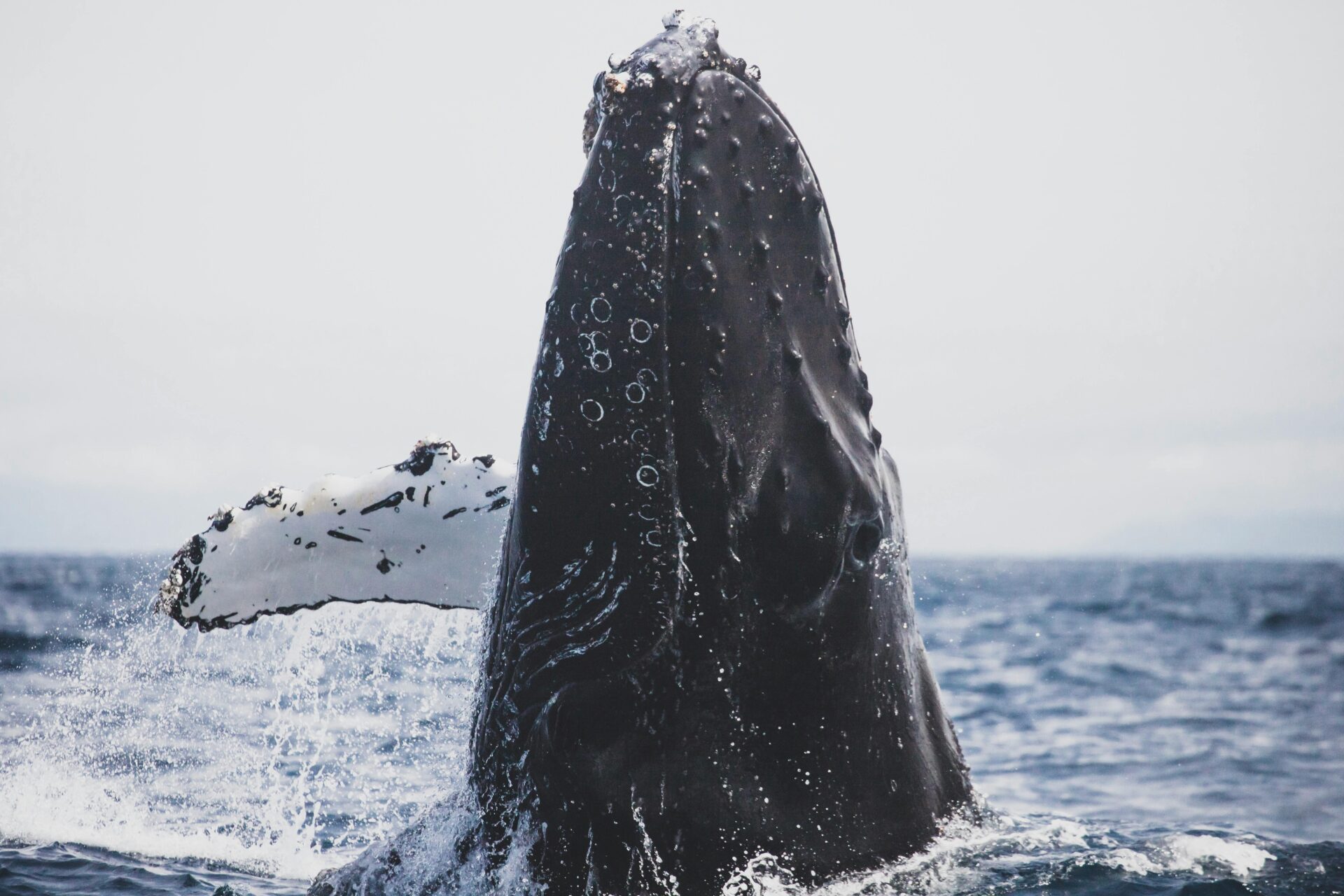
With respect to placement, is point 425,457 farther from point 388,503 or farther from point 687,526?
point 687,526

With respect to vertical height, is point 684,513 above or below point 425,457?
below

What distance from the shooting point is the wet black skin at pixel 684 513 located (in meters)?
3.54

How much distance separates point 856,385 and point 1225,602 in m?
69.2

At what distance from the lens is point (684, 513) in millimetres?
3592

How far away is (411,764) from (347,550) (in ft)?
18.8

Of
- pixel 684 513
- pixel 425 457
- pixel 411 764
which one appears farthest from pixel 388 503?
pixel 411 764

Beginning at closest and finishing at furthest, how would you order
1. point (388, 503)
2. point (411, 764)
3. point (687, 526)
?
point (687, 526)
point (388, 503)
point (411, 764)

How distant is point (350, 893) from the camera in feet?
13.7

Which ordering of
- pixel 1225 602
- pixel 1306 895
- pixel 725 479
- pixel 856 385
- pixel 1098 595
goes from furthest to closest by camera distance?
pixel 1098 595 → pixel 1225 602 → pixel 1306 895 → pixel 856 385 → pixel 725 479

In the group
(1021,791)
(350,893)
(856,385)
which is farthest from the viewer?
(1021,791)

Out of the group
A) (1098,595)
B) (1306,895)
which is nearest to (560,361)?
(1306,895)

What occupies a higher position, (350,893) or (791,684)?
(791,684)

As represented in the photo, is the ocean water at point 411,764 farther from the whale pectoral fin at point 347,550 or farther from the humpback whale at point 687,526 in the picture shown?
the humpback whale at point 687,526

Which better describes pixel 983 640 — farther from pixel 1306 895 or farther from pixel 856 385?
pixel 856 385
